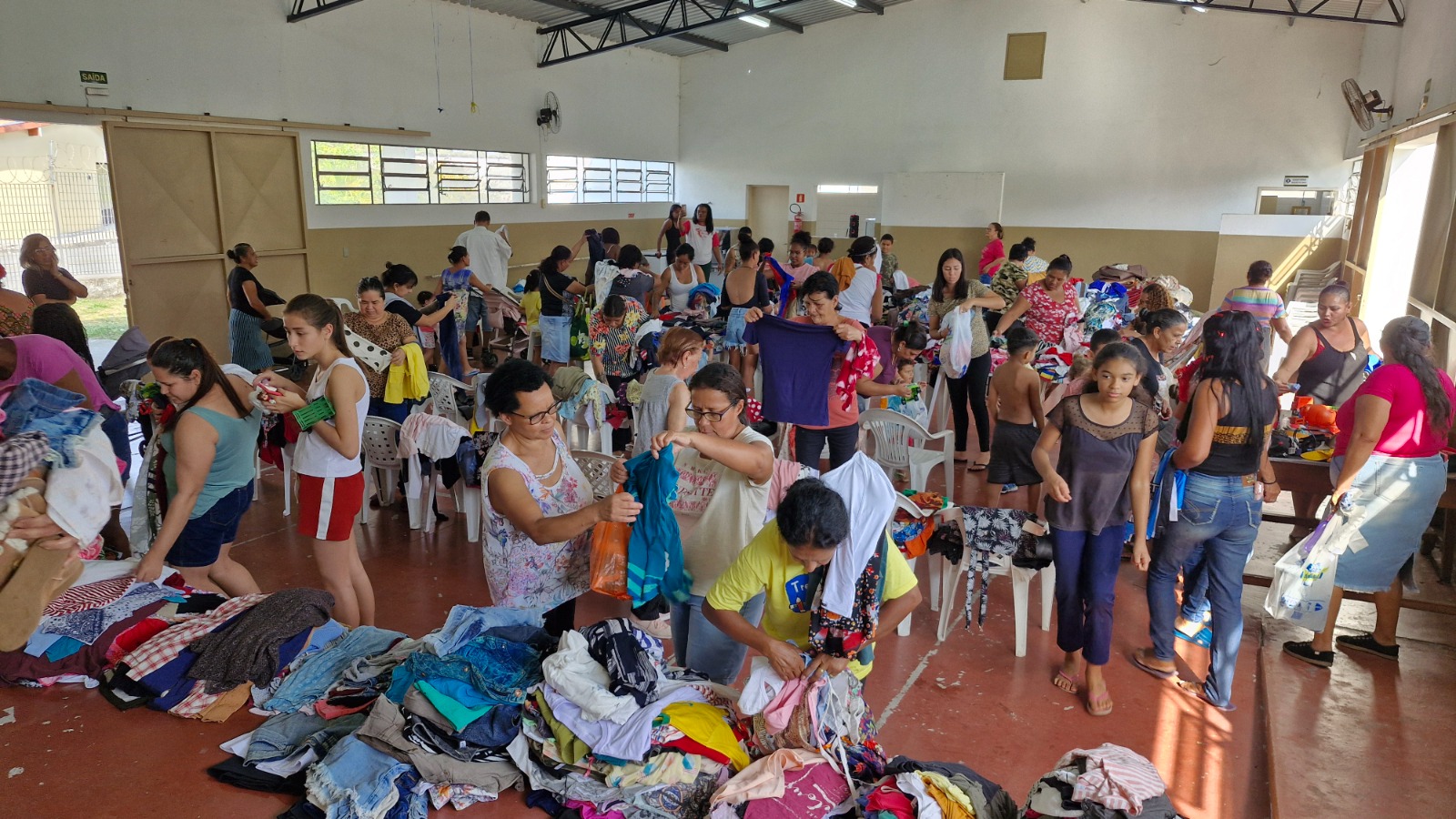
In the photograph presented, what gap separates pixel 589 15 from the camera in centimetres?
1308

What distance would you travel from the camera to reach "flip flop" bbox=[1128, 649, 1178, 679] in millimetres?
3758

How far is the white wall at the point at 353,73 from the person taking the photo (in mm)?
8109

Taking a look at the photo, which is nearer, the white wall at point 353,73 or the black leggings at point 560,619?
the black leggings at point 560,619

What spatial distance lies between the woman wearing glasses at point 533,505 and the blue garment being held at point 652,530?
0.13m

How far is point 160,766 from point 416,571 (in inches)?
81.5

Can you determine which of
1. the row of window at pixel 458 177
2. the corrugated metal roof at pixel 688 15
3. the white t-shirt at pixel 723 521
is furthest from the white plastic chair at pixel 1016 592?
the corrugated metal roof at pixel 688 15

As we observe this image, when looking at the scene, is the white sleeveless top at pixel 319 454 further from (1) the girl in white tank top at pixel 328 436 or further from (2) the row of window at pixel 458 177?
(2) the row of window at pixel 458 177

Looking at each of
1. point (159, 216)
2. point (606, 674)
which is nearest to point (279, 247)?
point (159, 216)

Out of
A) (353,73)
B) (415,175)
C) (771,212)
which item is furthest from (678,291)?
(771,212)

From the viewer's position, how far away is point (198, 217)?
9.47m

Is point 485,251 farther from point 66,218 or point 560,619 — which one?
point 560,619

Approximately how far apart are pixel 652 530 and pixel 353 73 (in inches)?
403

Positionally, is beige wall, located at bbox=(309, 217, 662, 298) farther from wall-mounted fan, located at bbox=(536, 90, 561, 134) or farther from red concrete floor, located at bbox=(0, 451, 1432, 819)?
→ red concrete floor, located at bbox=(0, 451, 1432, 819)

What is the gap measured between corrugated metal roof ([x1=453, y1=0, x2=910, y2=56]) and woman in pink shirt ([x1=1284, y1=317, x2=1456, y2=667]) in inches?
410
